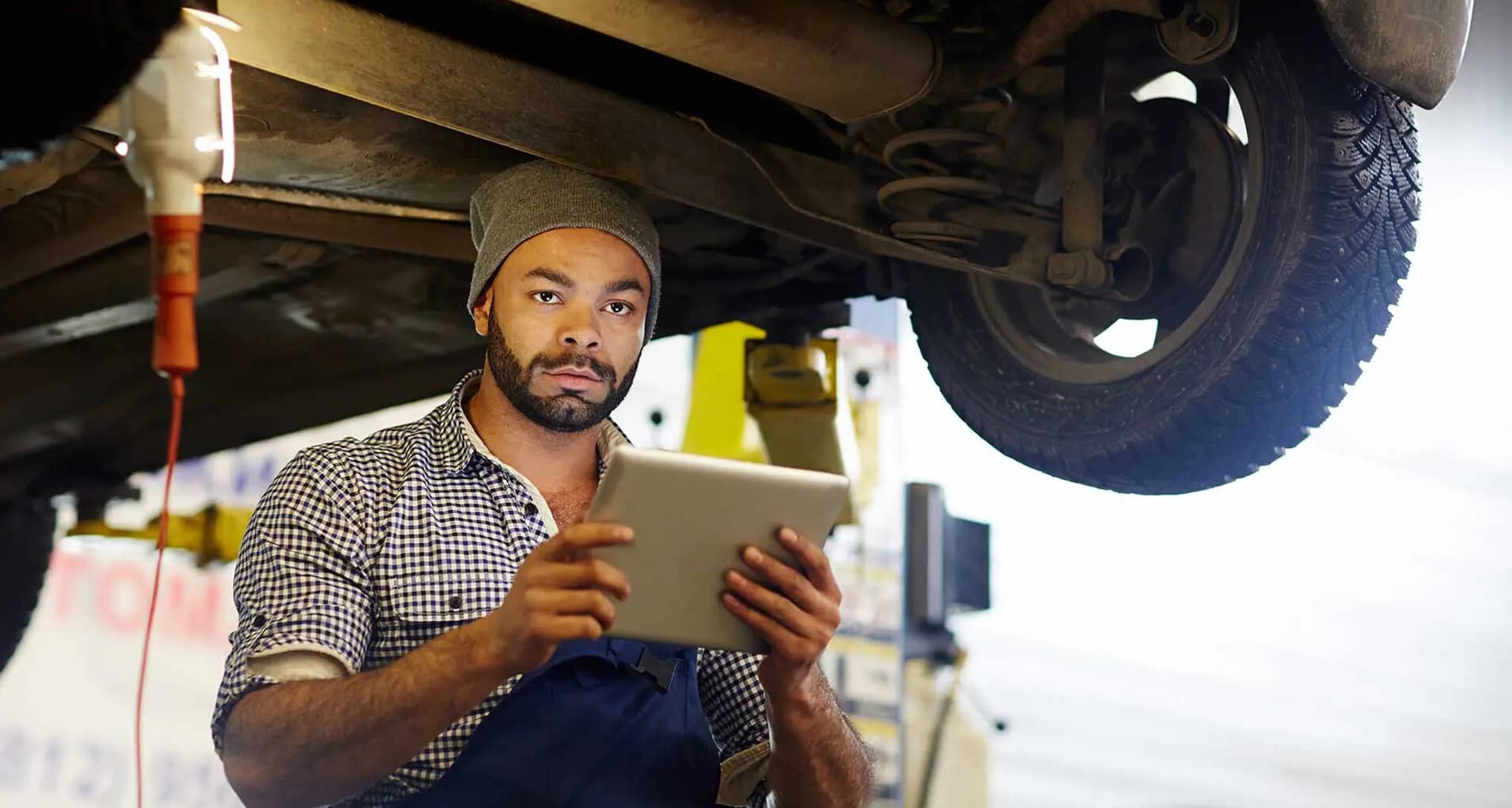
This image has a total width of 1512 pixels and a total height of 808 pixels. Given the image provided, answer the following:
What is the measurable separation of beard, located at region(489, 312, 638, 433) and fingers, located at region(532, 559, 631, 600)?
46cm

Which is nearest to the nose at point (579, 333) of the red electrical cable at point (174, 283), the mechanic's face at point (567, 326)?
the mechanic's face at point (567, 326)

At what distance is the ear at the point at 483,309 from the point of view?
194 cm

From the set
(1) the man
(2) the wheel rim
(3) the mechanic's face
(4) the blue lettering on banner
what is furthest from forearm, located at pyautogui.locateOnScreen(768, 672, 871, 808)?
(4) the blue lettering on banner

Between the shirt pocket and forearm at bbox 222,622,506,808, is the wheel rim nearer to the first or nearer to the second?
the shirt pocket

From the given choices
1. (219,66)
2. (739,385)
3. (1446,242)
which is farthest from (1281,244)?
(1446,242)

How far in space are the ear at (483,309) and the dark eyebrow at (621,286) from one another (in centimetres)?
16

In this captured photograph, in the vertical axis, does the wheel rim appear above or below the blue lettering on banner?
above

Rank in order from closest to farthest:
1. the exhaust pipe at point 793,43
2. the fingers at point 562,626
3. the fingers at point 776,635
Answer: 1. the fingers at point 562,626
2. the fingers at point 776,635
3. the exhaust pipe at point 793,43

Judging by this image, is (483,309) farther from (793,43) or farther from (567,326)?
(793,43)

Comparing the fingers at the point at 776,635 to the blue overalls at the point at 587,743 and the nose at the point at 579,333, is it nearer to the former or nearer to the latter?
the blue overalls at the point at 587,743

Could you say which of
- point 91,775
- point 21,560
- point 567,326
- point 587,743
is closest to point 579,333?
point 567,326

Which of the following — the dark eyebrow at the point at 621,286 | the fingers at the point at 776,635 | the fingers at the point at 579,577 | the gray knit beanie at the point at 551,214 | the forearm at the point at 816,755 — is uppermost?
the gray knit beanie at the point at 551,214

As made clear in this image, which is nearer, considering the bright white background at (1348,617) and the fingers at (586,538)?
the fingers at (586,538)

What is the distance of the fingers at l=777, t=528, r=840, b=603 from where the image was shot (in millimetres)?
1409
